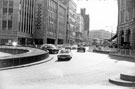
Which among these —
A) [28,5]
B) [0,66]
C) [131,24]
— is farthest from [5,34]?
[0,66]

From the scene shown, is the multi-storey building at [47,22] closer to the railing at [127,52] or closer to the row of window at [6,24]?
the row of window at [6,24]

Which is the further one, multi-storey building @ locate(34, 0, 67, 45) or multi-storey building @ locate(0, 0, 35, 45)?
multi-storey building @ locate(34, 0, 67, 45)

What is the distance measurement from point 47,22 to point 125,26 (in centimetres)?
3960

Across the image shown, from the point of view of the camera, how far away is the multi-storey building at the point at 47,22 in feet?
247

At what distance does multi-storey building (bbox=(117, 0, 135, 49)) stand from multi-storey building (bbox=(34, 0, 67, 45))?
116 feet

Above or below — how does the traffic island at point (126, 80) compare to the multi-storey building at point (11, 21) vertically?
below

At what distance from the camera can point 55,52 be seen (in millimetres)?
36781

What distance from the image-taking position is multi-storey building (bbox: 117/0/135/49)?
39028 millimetres

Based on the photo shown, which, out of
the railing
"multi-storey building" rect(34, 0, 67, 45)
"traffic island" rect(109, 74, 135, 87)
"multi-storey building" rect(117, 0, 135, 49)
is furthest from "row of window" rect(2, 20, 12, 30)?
"traffic island" rect(109, 74, 135, 87)

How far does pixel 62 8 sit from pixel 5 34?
1679 inches

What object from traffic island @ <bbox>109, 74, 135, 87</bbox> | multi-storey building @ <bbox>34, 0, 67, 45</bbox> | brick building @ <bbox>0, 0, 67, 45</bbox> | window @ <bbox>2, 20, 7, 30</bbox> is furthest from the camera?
multi-storey building @ <bbox>34, 0, 67, 45</bbox>

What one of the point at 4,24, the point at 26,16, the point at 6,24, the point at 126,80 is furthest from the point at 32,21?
the point at 126,80

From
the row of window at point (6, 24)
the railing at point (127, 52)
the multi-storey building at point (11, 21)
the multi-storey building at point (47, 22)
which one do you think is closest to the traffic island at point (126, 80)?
the railing at point (127, 52)

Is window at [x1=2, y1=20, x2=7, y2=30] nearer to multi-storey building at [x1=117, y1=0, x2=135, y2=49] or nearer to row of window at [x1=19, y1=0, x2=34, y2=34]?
row of window at [x1=19, y1=0, x2=34, y2=34]
